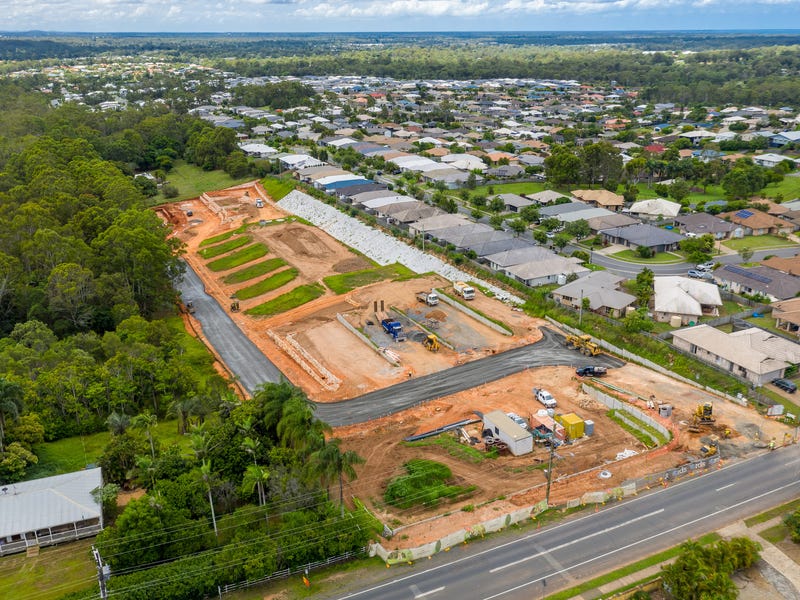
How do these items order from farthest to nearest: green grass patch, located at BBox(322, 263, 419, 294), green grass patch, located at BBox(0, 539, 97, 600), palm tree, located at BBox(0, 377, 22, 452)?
green grass patch, located at BBox(322, 263, 419, 294)
palm tree, located at BBox(0, 377, 22, 452)
green grass patch, located at BBox(0, 539, 97, 600)

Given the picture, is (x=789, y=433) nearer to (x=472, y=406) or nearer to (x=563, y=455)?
(x=563, y=455)

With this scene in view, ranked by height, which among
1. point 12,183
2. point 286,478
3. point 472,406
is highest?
point 12,183

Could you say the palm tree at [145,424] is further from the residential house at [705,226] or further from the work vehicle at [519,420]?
the residential house at [705,226]

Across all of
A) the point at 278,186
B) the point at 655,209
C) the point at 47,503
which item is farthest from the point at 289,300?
the point at 655,209

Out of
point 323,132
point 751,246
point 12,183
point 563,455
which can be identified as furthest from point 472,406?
point 323,132

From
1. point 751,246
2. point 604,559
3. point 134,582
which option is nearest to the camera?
point 134,582

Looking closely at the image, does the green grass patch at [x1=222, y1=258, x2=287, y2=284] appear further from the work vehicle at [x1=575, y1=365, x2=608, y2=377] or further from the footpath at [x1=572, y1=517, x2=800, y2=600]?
the footpath at [x1=572, y1=517, x2=800, y2=600]

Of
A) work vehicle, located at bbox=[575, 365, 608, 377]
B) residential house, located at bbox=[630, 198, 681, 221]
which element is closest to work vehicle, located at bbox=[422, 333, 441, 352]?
work vehicle, located at bbox=[575, 365, 608, 377]
